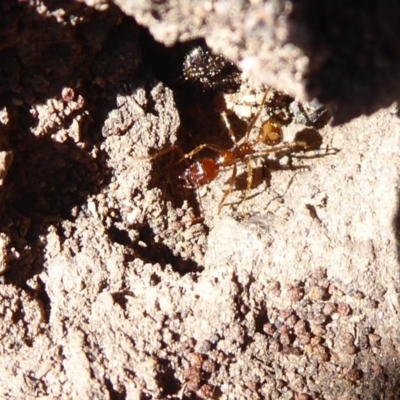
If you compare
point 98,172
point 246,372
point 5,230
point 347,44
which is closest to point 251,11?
point 347,44

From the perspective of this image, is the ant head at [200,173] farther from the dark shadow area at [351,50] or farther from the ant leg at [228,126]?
the dark shadow area at [351,50]

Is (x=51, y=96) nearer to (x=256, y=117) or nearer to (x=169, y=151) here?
(x=169, y=151)

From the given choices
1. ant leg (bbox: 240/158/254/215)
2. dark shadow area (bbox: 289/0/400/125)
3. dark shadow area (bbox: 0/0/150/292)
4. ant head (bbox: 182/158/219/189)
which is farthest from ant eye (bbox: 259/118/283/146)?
dark shadow area (bbox: 289/0/400/125)

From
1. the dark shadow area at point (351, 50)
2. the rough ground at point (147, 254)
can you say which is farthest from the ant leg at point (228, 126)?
the dark shadow area at point (351, 50)

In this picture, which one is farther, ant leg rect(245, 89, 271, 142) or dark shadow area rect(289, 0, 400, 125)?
ant leg rect(245, 89, 271, 142)

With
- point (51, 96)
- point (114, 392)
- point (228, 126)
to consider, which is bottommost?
point (114, 392)

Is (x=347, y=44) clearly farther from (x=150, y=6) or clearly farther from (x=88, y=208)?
(x=88, y=208)

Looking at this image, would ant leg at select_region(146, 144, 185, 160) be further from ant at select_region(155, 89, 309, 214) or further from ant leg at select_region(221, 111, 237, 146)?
ant leg at select_region(221, 111, 237, 146)

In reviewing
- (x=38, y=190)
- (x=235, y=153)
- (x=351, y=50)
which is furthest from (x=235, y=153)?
(x=351, y=50)
